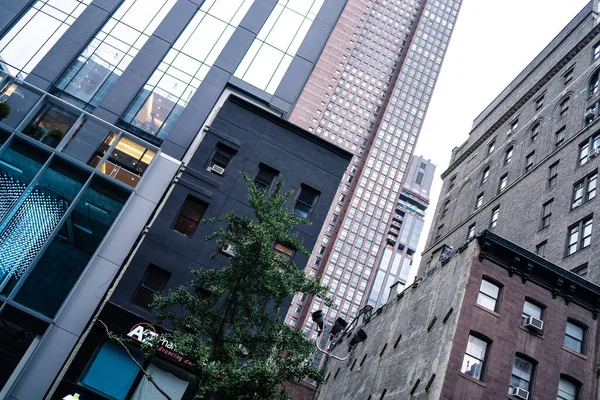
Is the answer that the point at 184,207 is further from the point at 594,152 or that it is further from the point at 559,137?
the point at 559,137

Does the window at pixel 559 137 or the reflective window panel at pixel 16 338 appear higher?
the window at pixel 559 137

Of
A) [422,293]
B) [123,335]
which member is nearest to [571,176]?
[422,293]

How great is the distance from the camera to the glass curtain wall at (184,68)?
2872 cm

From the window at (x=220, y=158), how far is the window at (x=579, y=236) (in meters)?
21.8

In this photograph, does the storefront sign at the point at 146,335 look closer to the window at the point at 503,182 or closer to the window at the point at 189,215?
the window at the point at 189,215

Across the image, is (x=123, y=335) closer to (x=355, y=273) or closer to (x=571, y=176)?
(x=571, y=176)

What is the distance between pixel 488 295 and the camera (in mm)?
21297

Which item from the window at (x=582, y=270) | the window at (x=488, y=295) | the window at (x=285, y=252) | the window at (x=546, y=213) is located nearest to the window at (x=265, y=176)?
the window at (x=285, y=252)

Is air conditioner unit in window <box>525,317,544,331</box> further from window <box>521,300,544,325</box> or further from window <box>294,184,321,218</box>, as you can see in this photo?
window <box>294,184,321,218</box>

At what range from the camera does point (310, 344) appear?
15047mm

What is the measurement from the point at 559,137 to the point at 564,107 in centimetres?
328

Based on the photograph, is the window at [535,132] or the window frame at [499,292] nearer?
the window frame at [499,292]

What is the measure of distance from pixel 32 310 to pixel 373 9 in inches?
5956

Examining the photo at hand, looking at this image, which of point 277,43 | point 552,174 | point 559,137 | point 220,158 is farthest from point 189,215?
point 559,137
